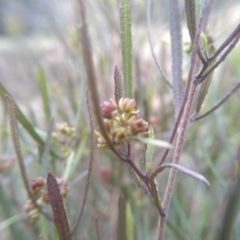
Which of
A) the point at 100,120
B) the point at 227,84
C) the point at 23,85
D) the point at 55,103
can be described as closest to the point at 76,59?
the point at 55,103

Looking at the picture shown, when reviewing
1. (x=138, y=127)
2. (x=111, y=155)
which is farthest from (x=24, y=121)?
(x=111, y=155)

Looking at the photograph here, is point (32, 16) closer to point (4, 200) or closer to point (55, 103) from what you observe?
point (55, 103)

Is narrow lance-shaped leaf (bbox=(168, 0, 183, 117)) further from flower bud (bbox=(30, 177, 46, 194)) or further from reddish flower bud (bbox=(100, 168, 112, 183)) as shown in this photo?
reddish flower bud (bbox=(100, 168, 112, 183))

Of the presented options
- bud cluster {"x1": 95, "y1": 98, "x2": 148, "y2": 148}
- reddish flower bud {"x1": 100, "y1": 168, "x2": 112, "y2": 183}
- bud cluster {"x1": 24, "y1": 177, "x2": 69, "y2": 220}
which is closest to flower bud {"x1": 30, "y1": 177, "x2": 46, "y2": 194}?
bud cluster {"x1": 24, "y1": 177, "x2": 69, "y2": 220}

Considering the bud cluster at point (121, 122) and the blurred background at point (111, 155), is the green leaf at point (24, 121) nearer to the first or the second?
the blurred background at point (111, 155)

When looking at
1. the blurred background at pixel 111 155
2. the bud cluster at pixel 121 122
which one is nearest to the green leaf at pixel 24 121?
the blurred background at pixel 111 155

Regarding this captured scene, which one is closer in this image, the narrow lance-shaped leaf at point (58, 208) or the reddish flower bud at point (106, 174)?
the narrow lance-shaped leaf at point (58, 208)

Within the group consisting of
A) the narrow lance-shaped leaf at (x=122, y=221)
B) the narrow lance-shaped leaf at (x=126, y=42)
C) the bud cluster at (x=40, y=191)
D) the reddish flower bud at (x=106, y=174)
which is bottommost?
the reddish flower bud at (x=106, y=174)
